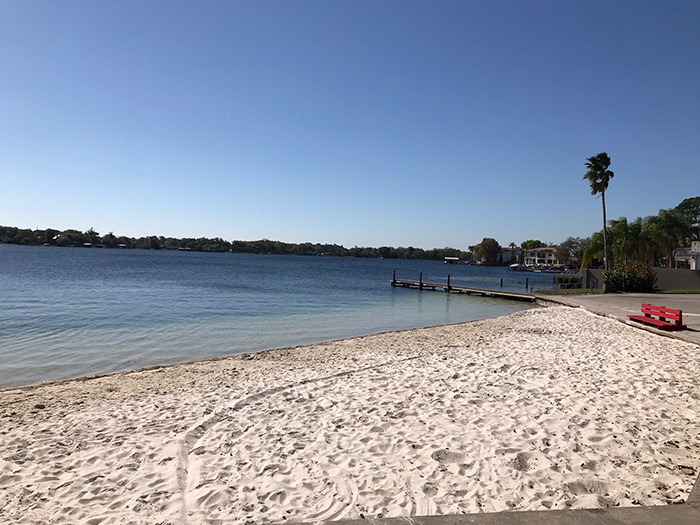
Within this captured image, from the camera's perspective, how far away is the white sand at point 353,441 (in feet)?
13.6

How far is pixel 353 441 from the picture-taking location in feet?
18.3

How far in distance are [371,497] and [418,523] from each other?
0.69m

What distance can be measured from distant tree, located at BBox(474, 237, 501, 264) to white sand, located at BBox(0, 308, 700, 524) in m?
177

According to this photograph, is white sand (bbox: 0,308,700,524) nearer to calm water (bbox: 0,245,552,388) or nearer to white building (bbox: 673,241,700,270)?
calm water (bbox: 0,245,552,388)

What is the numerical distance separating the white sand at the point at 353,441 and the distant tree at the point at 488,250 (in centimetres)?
17690

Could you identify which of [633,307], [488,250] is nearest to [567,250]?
[488,250]


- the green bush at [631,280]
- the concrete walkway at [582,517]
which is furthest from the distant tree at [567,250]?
the concrete walkway at [582,517]

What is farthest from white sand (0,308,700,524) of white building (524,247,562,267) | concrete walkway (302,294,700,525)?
white building (524,247,562,267)

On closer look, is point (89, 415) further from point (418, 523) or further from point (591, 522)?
point (591, 522)

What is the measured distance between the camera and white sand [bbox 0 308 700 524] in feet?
13.6

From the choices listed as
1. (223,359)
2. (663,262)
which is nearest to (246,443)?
(223,359)

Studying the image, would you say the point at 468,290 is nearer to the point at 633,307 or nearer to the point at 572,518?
the point at 633,307

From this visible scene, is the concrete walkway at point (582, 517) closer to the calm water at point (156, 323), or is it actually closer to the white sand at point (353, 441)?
the white sand at point (353, 441)

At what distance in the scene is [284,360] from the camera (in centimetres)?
1154
